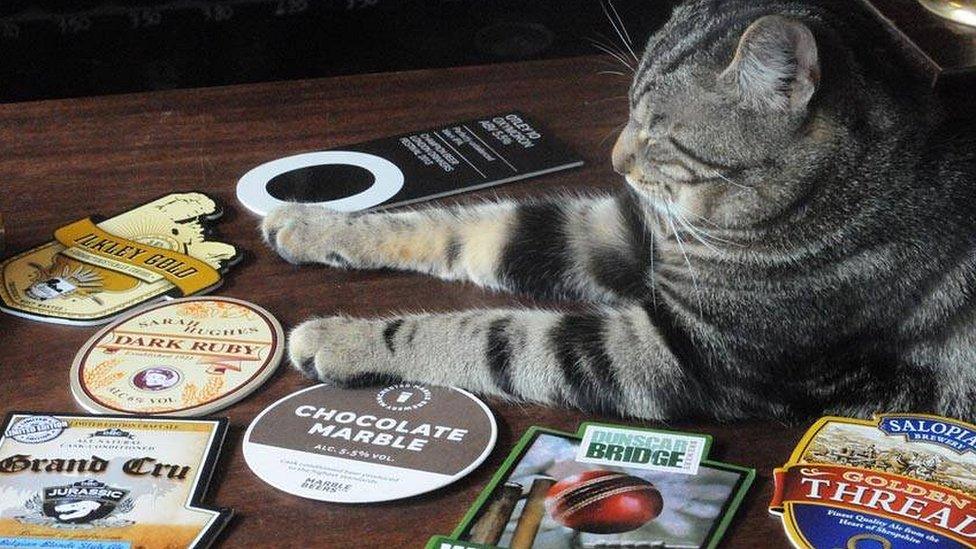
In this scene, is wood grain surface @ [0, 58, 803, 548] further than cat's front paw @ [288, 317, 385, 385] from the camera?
No

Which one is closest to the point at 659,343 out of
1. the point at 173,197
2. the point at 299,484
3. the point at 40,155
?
the point at 299,484

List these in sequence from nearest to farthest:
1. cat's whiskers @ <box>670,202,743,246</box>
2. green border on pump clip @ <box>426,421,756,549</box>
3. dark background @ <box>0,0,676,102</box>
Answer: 1. green border on pump clip @ <box>426,421,756,549</box>
2. cat's whiskers @ <box>670,202,743,246</box>
3. dark background @ <box>0,0,676,102</box>

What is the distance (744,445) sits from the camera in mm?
964

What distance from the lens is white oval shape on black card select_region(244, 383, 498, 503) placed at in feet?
2.95

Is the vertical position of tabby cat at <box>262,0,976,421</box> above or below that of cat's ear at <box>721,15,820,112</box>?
below

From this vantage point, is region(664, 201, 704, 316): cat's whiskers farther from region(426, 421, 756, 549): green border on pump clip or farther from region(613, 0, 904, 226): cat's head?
region(426, 421, 756, 549): green border on pump clip

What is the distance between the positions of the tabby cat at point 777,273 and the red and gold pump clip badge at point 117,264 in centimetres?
15

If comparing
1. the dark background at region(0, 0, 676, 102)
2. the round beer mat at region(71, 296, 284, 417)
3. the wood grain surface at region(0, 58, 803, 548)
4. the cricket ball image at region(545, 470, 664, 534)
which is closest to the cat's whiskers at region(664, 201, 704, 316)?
the wood grain surface at region(0, 58, 803, 548)

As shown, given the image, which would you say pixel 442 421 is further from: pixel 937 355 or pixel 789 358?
pixel 937 355

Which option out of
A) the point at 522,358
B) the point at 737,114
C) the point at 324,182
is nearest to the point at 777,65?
the point at 737,114

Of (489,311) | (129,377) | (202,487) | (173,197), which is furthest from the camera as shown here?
(173,197)

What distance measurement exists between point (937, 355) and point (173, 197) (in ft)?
2.28

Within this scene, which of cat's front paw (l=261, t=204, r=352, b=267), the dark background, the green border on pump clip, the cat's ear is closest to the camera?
the green border on pump clip

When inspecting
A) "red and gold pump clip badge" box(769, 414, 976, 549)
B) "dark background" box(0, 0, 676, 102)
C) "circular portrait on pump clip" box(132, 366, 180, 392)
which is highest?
"circular portrait on pump clip" box(132, 366, 180, 392)
